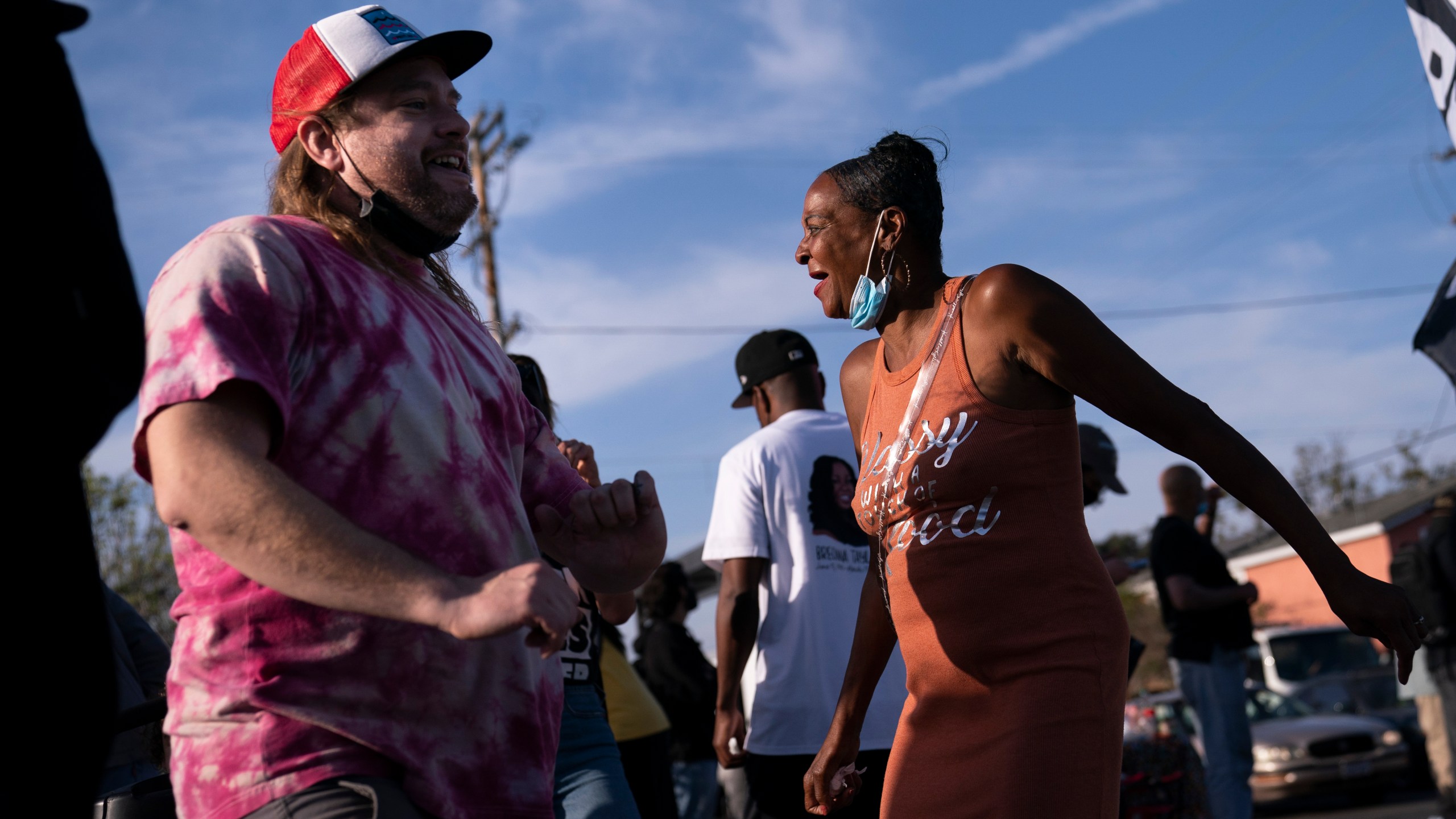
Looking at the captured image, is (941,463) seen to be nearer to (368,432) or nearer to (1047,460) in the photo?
(1047,460)

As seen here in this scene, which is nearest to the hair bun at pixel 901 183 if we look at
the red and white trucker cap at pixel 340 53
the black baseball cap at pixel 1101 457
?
the red and white trucker cap at pixel 340 53

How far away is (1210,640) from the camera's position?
22.3ft

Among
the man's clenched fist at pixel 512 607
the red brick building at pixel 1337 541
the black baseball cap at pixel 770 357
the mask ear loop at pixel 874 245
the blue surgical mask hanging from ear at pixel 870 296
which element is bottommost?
the man's clenched fist at pixel 512 607

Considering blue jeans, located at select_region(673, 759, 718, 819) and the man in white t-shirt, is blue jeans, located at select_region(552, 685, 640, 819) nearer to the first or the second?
the man in white t-shirt

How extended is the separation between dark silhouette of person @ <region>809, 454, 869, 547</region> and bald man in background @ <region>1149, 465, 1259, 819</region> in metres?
2.88

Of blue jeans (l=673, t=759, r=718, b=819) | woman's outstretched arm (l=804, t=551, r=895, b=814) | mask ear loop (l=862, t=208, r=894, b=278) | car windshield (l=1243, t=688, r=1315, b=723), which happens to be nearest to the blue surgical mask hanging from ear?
mask ear loop (l=862, t=208, r=894, b=278)

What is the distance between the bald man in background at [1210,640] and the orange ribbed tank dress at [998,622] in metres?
4.15

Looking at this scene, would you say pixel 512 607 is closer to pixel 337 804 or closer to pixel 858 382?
pixel 337 804

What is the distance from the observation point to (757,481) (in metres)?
Result: 4.50

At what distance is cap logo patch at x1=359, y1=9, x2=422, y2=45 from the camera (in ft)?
6.52

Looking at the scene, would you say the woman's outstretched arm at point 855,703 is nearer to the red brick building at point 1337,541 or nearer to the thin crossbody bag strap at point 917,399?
the thin crossbody bag strap at point 917,399

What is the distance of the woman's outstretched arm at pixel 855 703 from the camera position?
3.07m

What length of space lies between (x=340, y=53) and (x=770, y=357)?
3.09 meters

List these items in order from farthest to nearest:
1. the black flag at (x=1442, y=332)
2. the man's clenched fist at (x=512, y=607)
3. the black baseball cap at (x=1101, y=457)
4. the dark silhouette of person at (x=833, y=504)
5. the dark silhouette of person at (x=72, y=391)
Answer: the black baseball cap at (x=1101, y=457) → the dark silhouette of person at (x=833, y=504) → the black flag at (x=1442, y=332) → the man's clenched fist at (x=512, y=607) → the dark silhouette of person at (x=72, y=391)
